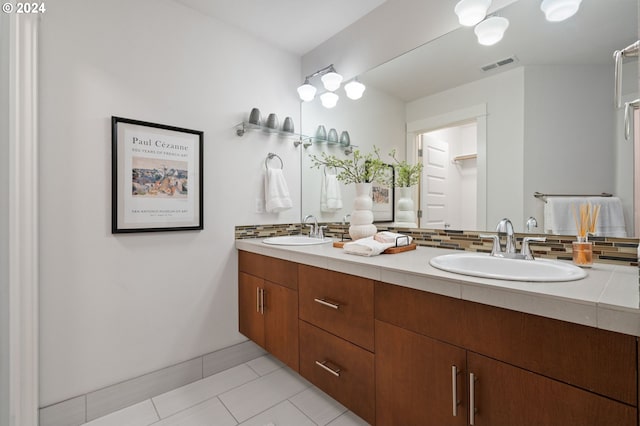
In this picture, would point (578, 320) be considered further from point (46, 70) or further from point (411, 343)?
point (46, 70)

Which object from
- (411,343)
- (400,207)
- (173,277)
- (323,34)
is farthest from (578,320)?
(323,34)

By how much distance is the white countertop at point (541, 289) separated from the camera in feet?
2.31

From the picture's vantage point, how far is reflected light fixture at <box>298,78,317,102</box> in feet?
7.54

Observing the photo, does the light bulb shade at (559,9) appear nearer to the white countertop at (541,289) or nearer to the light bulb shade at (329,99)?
the white countertop at (541,289)

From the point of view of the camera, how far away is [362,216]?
1864 millimetres

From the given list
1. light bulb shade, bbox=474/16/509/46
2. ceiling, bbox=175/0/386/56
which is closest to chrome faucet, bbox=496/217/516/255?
light bulb shade, bbox=474/16/509/46

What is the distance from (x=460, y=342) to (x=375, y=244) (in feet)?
1.91

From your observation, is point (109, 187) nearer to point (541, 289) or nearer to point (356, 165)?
point (356, 165)

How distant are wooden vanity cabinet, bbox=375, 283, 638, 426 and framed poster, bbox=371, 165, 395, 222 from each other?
823 millimetres

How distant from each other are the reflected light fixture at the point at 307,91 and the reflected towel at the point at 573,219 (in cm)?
169

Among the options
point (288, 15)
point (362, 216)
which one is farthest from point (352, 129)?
point (288, 15)

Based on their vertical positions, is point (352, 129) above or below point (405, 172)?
above

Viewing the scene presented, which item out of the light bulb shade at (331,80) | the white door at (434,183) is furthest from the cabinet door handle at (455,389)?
the light bulb shade at (331,80)

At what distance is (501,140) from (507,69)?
0.34 metres
